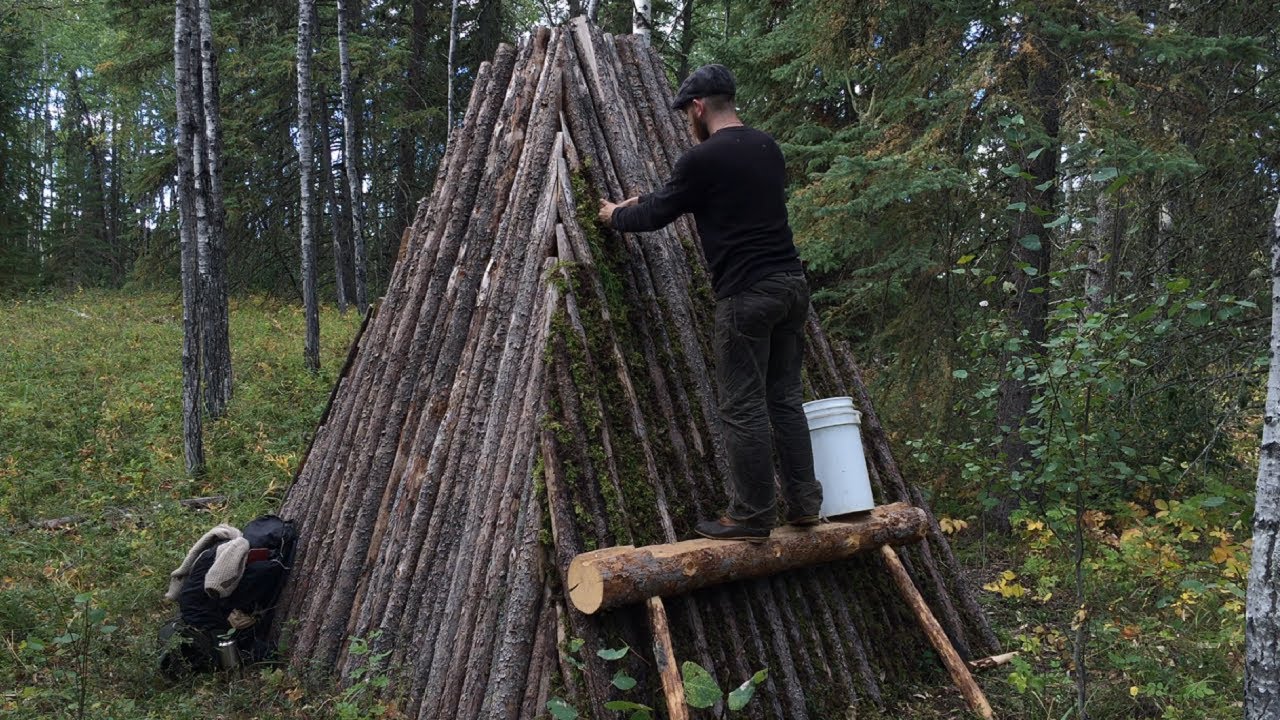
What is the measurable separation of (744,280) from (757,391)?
51 cm

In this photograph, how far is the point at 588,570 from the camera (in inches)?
135

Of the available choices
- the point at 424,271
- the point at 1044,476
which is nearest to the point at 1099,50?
the point at 1044,476

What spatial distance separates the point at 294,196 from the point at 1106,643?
1702cm

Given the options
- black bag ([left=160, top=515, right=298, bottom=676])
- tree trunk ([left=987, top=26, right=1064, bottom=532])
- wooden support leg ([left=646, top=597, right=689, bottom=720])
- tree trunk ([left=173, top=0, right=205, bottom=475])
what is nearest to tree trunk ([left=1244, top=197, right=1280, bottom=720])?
wooden support leg ([left=646, top=597, right=689, bottom=720])

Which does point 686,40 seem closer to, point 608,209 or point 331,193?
point 331,193

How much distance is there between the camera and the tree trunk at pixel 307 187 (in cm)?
1245

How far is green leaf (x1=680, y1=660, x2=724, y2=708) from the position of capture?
3141 millimetres

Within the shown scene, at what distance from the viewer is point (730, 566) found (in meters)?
3.84

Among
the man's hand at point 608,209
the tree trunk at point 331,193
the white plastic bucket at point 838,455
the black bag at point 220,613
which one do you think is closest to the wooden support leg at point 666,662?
the white plastic bucket at point 838,455

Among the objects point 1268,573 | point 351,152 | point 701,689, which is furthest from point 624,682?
point 351,152

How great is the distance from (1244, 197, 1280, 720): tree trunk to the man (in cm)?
178

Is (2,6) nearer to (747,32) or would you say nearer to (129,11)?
(129,11)

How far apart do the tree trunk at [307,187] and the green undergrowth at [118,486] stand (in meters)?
0.55

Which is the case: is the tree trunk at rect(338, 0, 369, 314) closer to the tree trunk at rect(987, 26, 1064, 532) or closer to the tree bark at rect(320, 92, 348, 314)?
the tree bark at rect(320, 92, 348, 314)
